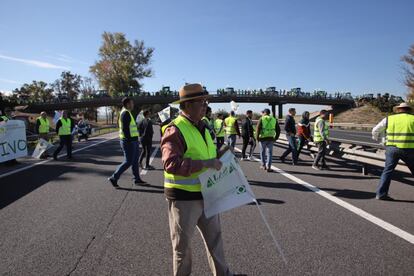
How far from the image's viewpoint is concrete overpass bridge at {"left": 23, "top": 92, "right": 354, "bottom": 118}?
73744 mm

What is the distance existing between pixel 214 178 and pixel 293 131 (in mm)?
9656

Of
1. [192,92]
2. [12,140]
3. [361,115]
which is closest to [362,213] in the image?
[192,92]

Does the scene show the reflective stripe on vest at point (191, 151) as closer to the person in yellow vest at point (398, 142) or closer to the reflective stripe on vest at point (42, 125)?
the person in yellow vest at point (398, 142)

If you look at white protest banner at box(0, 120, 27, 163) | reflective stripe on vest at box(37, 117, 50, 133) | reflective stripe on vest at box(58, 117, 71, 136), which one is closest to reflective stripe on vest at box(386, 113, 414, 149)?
white protest banner at box(0, 120, 27, 163)

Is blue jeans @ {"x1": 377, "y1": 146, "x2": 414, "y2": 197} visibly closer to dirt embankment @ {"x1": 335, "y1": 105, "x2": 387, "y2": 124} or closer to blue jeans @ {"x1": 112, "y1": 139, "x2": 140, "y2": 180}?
blue jeans @ {"x1": 112, "y1": 139, "x2": 140, "y2": 180}

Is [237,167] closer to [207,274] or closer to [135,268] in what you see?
[207,274]

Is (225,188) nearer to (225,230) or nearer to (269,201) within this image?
(225,230)

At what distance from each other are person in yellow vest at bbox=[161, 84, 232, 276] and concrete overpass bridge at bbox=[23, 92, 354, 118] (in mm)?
66107

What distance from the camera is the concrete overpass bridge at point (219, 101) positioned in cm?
7374

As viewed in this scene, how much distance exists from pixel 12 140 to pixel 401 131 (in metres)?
11.6

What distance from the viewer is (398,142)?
6.62 m

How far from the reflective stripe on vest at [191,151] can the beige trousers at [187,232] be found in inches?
5.6

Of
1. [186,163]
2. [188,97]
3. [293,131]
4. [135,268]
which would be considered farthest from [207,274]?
[293,131]

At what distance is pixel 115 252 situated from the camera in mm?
4238
